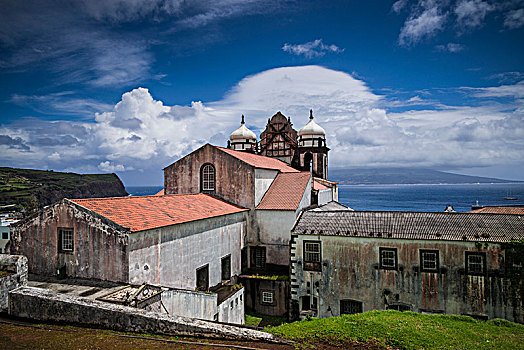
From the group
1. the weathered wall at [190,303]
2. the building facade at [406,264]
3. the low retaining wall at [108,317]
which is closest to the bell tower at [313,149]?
the building facade at [406,264]

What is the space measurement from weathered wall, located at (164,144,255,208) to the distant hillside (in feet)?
215

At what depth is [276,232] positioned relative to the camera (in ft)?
91.6

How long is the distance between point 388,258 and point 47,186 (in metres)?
141

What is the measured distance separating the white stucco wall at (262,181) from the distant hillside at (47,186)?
70.9 m

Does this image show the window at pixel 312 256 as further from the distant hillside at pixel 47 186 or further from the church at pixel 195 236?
the distant hillside at pixel 47 186

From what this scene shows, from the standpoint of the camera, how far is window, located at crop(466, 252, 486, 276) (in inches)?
727

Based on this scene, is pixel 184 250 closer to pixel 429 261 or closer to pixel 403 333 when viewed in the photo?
pixel 403 333

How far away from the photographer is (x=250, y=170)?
28438 millimetres

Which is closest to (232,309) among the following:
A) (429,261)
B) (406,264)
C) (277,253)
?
(277,253)

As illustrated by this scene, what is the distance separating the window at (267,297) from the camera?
2506cm

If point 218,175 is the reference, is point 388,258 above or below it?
below

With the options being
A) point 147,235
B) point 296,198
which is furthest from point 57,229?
point 296,198

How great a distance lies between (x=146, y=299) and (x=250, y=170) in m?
16.4

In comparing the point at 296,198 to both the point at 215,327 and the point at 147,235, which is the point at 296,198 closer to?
the point at 147,235
